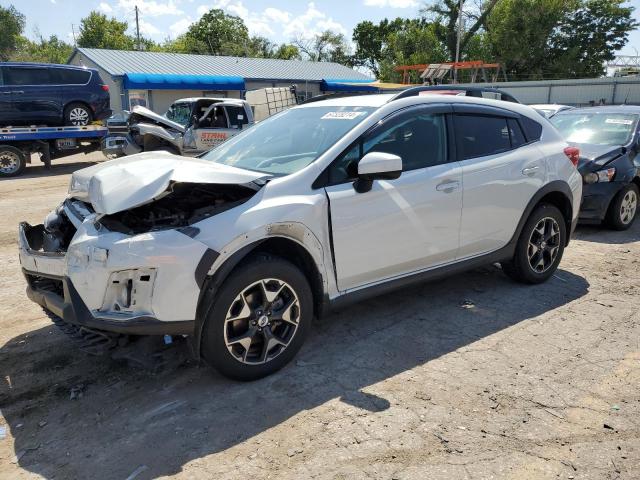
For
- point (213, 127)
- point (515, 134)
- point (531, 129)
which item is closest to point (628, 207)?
point (531, 129)

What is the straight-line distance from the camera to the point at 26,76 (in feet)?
47.6

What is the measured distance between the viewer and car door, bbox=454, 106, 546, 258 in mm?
4297

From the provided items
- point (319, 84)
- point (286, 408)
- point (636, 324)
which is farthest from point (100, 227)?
point (319, 84)

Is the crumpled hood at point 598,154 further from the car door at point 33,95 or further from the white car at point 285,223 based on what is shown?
the car door at point 33,95

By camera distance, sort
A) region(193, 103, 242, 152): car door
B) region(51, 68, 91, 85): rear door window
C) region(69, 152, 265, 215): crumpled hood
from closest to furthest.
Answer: region(69, 152, 265, 215): crumpled hood < region(193, 103, 242, 152): car door < region(51, 68, 91, 85): rear door window

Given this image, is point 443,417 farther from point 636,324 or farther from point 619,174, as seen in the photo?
point 619,174

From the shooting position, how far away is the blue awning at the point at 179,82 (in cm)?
2798

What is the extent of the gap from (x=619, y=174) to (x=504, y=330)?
4.33 meters

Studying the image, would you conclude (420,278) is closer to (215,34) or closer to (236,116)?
(236,116)

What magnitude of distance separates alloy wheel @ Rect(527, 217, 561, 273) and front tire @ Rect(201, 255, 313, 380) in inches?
99.5

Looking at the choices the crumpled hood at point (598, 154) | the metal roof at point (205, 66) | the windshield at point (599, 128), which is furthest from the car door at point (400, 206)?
the metal roof at point (205, 66)

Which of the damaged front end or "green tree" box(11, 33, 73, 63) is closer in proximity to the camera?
the damaged front end

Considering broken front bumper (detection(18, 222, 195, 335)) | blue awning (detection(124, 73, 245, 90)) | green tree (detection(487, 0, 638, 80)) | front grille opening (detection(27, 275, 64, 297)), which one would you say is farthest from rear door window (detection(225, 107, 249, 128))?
green tree (detection(487, 0, 638, 80))

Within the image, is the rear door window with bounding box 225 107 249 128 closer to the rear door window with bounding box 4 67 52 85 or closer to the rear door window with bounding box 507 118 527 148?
the rear door window with bounding box 4 67 52 85
